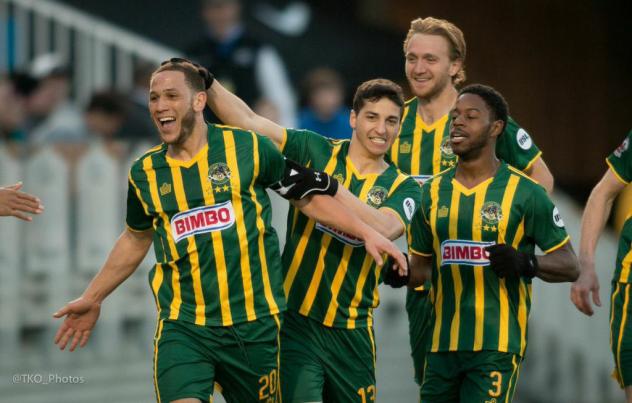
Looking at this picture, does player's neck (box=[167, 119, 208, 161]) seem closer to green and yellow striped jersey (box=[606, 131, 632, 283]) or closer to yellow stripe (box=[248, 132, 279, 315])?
yellow stripe (box=[248, 132, 279, 315])

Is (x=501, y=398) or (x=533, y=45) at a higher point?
(x=533, y=45)

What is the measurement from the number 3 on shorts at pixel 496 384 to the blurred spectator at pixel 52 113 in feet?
16.1

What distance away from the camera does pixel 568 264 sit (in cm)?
608

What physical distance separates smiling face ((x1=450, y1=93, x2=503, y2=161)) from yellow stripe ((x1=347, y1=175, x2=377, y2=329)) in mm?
486

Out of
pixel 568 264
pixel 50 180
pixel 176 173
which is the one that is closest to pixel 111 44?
pixel 50 180

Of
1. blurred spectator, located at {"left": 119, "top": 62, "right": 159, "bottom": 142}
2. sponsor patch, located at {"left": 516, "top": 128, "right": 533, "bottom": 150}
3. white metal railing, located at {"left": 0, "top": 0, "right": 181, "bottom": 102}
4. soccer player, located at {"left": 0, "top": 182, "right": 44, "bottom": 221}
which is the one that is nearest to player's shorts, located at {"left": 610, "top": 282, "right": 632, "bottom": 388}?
sponsor patch, located at {"left": 516, "top": 128, "right": 533, "bottom": 150}

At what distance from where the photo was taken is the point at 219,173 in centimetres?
595

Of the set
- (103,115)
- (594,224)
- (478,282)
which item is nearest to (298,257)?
(478,282)

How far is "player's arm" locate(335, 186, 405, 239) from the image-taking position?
610cm

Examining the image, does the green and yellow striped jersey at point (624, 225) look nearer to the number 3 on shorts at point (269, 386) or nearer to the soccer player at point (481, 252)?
the soccer player at point (481, 252)

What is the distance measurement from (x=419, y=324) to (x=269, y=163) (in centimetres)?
147

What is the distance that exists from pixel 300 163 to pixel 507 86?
26.4 feet

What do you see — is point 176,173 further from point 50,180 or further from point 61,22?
point 61,22

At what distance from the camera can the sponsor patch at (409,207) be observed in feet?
20.6
